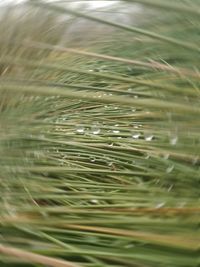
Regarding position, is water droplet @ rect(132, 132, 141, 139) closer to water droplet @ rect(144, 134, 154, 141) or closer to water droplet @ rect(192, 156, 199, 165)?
water droplet @ rect(144, 134, 154, 141)

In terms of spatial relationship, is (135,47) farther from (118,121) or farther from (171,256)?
(171,256)

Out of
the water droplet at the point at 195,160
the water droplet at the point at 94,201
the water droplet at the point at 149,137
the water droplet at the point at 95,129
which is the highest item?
the water droplet at the point at 195,160

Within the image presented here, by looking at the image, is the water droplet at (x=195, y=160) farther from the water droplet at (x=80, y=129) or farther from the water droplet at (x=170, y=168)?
the water droplet at (x=80, y=129)

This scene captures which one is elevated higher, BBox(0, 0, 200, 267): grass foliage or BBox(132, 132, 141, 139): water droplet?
BBox(0, 0, 200, 267): grass foliage

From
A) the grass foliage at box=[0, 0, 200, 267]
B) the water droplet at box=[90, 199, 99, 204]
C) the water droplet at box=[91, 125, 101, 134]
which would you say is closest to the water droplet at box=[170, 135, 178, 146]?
the grass foliage at box=[0, 0, 200, 267]

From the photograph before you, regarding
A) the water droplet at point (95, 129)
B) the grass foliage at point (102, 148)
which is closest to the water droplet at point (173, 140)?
the grass foliage at point (102, 148)

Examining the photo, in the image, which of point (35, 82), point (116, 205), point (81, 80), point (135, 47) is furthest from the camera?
point (81, 80)

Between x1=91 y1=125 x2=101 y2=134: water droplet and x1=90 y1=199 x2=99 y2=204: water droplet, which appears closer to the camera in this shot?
x1=90 y1=199 x2=99 y2=204: water droplet

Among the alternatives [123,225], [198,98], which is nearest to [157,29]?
[198,98]

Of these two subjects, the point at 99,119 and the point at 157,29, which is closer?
the point at 157,29
